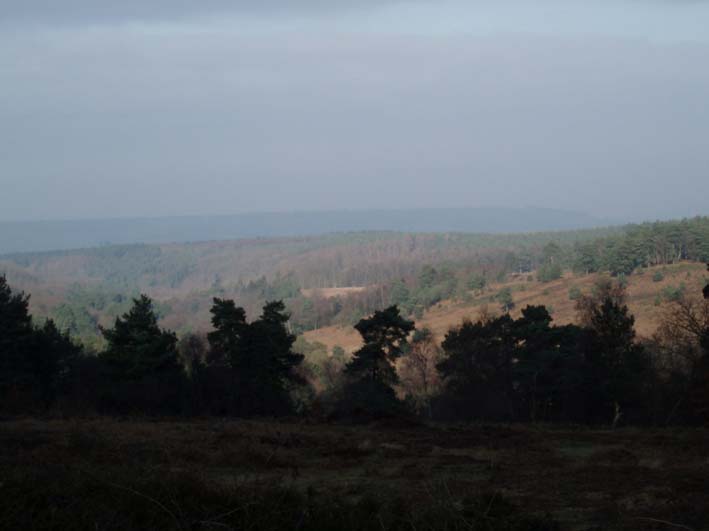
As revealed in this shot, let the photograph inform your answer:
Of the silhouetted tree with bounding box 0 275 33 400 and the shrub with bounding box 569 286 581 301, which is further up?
the silhouetted tree with bounding box 0 275 33 400

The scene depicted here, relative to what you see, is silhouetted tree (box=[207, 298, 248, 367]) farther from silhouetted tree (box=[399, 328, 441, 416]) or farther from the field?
the field

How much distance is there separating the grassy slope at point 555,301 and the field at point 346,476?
51.9m

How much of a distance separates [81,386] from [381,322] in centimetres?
1120

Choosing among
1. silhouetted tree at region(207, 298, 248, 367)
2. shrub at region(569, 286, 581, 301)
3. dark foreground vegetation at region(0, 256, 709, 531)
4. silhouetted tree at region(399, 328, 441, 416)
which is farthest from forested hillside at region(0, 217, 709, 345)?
Result: dark foreground vegetation at region(0, 256, 709, 531)

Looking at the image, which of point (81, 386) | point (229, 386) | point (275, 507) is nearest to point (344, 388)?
point (229, 386)

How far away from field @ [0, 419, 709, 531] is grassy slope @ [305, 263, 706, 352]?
5187 cm

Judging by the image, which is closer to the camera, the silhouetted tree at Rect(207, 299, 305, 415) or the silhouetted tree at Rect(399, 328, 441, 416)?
the silhouetted tree at Rect(207, 299, 305, 415)

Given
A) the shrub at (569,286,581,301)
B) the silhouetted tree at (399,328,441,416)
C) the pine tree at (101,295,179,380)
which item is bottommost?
the silhouetted tree at (399,328,441,416)

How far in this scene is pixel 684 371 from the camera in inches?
991

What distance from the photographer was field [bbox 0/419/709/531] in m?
3.58

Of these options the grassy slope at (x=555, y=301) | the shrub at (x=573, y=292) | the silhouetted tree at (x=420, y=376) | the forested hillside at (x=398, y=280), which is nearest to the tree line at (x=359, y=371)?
the silhouetted tree at (x=420, y=376)

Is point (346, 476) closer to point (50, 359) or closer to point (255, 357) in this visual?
point (255, 357)

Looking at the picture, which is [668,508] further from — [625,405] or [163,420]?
[625,405]

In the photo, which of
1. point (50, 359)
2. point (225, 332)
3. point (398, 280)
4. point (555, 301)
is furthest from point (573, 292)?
point (50, 359)
